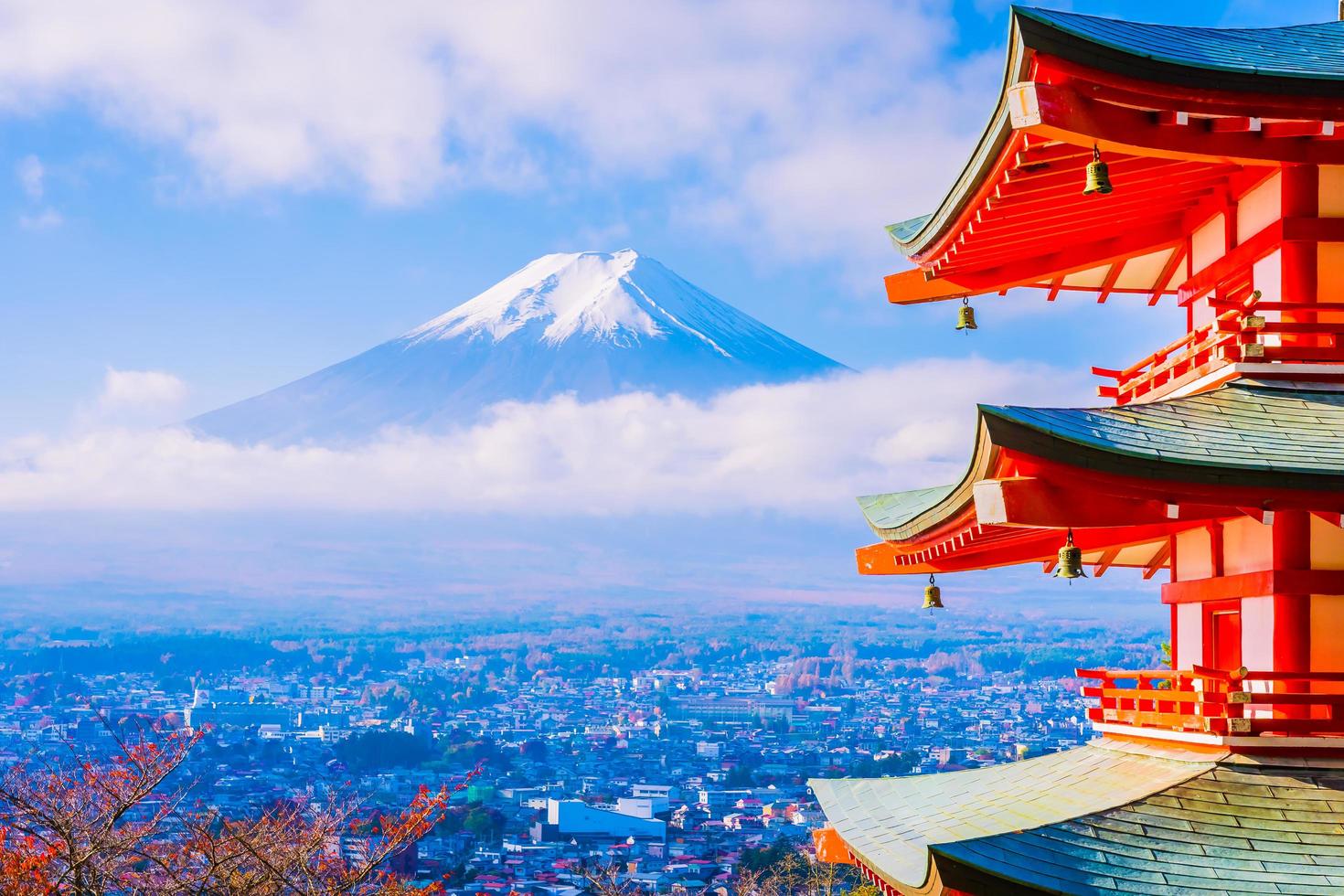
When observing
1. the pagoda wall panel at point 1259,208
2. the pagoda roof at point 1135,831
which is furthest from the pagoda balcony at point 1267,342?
the pagoda roof at point 1135,831

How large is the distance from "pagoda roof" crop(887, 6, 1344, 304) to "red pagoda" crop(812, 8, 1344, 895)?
0.6 inches

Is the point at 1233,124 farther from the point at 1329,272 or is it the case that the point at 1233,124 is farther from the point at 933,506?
the point at 933,506

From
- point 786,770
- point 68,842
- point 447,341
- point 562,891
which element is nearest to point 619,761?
point 786,770

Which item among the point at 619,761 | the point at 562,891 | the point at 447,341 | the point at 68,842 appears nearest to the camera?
the point at 68,842

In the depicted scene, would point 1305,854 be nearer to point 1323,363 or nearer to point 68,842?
point 1323,363

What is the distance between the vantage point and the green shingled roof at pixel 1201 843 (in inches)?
249

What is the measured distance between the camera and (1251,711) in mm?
7543

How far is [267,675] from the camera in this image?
338 feet

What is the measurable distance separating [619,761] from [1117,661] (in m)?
40.3

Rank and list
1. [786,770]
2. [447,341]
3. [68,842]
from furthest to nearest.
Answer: [447,341] < [786,770] < [68,842]

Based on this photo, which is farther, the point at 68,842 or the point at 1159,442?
the point at 68,842

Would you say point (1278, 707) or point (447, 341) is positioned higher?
point (447, 341)

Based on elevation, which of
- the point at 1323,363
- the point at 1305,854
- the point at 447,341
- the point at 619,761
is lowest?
the point at 619,761

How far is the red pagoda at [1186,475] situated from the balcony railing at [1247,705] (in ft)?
0.05
